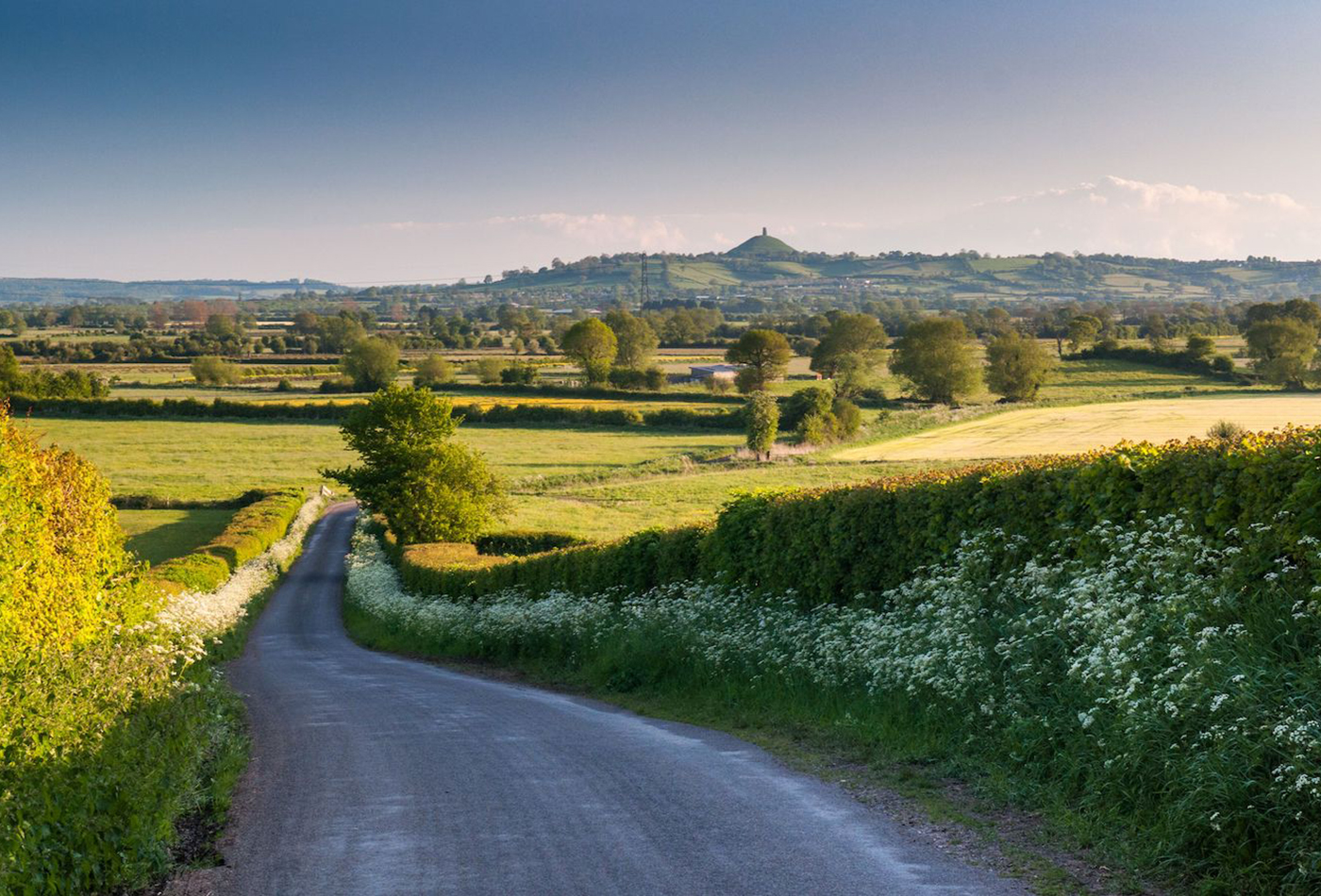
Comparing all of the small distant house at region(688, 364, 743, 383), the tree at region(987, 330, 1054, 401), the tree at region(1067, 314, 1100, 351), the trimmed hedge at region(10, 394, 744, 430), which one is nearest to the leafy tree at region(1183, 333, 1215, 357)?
the tree at region(987, 330, 1054, 401)

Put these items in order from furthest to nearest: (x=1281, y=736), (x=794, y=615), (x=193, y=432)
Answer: (x=193, y=432) < (x=794, y=615) < (x=1281, y=736)

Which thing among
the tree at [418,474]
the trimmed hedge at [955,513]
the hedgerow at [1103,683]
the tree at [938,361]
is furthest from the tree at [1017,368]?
the hedgerow at [1103,683]

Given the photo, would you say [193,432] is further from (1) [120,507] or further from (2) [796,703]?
(2) [796,703]

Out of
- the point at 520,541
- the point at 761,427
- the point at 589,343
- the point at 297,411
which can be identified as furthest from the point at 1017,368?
the point at 297,411

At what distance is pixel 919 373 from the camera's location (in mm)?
105938

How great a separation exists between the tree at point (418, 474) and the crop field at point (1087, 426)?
29.0m

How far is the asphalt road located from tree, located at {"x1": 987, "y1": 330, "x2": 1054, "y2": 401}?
301 ft

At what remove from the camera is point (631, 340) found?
144 meters

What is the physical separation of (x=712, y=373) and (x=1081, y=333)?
4400 cm

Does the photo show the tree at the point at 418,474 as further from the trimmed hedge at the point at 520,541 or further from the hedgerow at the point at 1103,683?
the hedgerow at the point at 1103,683

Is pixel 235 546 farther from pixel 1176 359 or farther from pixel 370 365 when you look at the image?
pixel 1176 359

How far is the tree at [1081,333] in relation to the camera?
4902 inches

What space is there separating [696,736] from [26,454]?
360 inches

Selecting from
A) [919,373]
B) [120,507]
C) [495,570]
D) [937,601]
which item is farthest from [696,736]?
[919,373]
